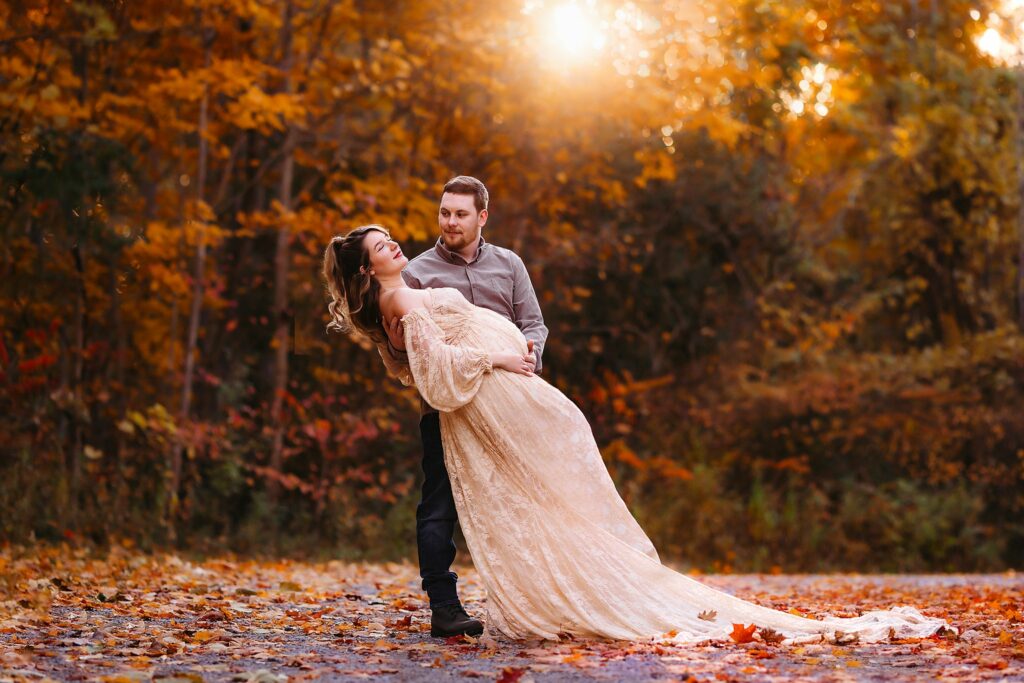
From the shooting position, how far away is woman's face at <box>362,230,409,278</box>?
5430mm

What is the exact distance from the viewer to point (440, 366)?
534 centimetres

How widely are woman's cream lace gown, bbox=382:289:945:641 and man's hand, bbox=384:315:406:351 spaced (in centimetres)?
9

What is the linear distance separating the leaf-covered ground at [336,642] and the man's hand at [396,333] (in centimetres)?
133

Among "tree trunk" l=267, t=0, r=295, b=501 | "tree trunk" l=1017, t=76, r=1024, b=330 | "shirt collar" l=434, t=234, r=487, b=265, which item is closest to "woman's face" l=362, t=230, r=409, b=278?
"shirt collar" l=434, t=234, r=487, b=265

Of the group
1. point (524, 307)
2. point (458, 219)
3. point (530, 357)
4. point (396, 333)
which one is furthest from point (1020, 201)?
point (396, 333)

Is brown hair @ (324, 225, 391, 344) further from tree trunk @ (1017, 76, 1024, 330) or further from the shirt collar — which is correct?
tree trunk @ (1017, 76, 1024, 330)

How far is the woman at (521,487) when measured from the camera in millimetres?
5371

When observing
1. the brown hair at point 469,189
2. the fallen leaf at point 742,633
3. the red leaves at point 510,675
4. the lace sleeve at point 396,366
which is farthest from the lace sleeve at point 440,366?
the fallen leaf at point 742,633

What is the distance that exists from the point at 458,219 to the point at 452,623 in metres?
1.83

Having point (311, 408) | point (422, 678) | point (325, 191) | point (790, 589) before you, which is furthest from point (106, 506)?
point (422, 678)

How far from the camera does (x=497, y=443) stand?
18.0 feet

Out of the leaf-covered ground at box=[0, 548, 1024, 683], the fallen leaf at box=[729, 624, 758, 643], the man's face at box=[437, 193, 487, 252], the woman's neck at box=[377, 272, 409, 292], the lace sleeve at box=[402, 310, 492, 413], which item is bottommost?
the leaf-covered ground at box=[0, 548, 1024, 683]

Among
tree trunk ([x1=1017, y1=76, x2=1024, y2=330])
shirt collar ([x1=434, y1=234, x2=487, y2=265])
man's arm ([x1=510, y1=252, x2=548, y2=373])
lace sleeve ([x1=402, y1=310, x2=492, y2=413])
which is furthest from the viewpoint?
tree trunk ([x1=1017, y1=76, x2=1024, y2=330])

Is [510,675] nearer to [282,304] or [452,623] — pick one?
[452,623]
